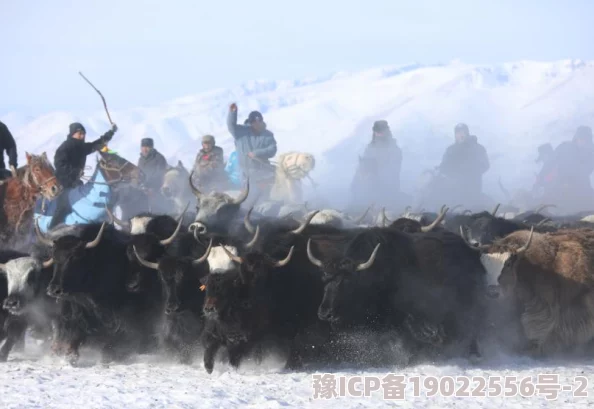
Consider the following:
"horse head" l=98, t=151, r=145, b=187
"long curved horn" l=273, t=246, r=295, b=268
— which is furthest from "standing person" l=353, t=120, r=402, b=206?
"long curved horn" l=273, t=246, r=295, b=268

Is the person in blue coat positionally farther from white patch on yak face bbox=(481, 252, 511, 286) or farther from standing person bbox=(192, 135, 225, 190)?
white patch on yak face bbox=(481, 252, 511, 286)

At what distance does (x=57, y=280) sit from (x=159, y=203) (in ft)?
28.1

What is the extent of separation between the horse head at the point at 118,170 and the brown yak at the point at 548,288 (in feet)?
19.8

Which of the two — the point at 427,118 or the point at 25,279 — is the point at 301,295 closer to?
the point at 25,279

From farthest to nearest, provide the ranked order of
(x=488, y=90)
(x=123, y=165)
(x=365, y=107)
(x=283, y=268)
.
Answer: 1. (x=365, y=107)
2. (x=488, y=90)
3. (x=123, y=165)
4. (x=283, y=268)

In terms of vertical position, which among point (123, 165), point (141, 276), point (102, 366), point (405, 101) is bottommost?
point (102, 366)

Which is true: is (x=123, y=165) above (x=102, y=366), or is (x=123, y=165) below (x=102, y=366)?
above

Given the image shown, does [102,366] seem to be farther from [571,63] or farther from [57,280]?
[571,63]

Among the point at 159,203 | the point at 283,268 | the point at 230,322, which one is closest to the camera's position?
the point at 230,322

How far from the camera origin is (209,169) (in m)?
A: 17.6

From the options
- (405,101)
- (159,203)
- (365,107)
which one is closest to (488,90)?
(405,101)

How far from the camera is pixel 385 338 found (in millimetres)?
8211

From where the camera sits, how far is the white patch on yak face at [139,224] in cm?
995

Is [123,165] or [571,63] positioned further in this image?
[571,63]
